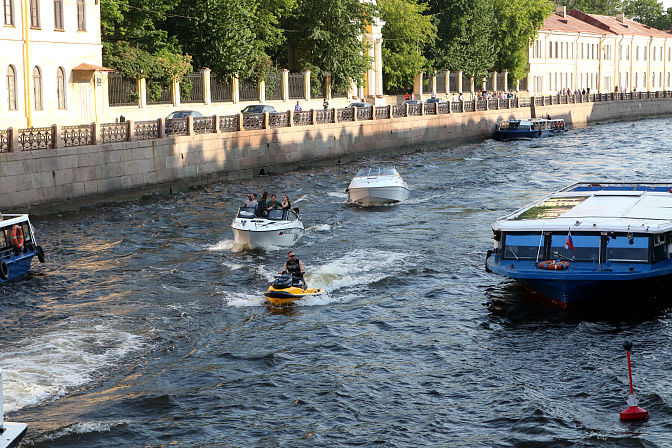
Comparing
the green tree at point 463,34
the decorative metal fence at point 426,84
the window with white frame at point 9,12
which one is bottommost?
the decorative metal fence at point 426,84

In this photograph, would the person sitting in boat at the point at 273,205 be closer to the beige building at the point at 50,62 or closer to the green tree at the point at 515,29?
the beige building at the point at 50,62

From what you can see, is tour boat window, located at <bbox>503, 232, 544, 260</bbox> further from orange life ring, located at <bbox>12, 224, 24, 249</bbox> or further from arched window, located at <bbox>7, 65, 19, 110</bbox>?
arched window, located at <bbox>7, 65, 19, 110</bbox>

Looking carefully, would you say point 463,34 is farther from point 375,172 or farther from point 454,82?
point 375,172

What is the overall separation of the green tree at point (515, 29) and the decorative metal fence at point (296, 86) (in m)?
31.0

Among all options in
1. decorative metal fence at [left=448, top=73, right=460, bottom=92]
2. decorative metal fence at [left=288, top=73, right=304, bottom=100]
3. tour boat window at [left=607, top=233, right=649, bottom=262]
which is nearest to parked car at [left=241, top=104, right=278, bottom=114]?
decorative metal fence at [left=288, top=73, right=304, bottom=100]

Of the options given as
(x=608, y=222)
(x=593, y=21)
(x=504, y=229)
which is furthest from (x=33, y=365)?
(x=593, y=21)

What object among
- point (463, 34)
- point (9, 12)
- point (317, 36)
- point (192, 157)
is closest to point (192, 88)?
point (192, 157)

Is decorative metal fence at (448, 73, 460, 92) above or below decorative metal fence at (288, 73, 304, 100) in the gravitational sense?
above

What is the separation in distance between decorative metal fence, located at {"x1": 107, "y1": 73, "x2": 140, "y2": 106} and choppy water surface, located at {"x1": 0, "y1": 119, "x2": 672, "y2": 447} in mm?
16471

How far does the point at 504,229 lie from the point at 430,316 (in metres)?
2.52

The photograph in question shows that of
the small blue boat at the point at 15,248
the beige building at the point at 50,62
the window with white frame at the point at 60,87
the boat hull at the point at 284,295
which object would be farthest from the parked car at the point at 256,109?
the boat hull at the point at 284,295

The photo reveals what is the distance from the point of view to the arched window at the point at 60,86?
135ft

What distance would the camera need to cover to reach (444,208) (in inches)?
1310

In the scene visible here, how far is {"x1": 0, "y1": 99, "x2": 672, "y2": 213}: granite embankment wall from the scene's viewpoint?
30.2m
